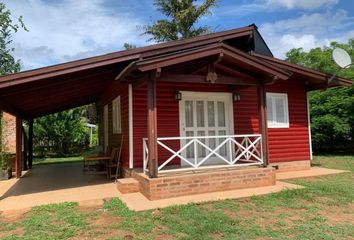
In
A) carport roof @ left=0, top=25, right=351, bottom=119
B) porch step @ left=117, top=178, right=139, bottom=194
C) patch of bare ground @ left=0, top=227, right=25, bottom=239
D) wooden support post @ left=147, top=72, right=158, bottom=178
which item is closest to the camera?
patch of bare ground @ left=0, top=227, right=25, bottom=239

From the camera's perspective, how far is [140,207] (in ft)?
18.5

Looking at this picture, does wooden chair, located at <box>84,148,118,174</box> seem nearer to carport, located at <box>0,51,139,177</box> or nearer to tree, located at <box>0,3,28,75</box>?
carport, located at <box>0,51,139,177</box>

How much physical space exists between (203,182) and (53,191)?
3.79m

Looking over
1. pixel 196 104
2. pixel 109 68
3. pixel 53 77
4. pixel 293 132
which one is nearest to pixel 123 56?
pixel 109 68

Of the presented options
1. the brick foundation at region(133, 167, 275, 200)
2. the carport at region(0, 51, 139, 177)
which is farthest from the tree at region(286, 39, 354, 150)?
the carport at region(0, 51, 139, 177)

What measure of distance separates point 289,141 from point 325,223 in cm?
569

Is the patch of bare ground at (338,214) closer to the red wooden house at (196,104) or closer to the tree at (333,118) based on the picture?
the red wooden house at (196,104)

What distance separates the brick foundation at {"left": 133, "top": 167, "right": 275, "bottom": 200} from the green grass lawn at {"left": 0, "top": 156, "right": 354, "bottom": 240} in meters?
0.76

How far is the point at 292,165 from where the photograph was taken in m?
9.94

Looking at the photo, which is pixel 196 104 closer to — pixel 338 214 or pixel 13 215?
pixel 338 214

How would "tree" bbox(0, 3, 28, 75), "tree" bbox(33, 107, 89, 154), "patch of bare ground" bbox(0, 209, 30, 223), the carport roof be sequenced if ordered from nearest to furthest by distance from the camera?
"patch of bare ground" bbox(0, 209, 30, 223) → the carport roof → "tree" bbox(33, 107, 89, 154) → "tree" bbox(0, 3, 28, 75)

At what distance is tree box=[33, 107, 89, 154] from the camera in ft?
64.7

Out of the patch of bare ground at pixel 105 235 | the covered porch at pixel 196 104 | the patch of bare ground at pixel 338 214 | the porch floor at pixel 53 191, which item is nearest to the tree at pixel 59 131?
the porch floor at pixel 53 191

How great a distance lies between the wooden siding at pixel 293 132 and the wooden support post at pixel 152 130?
4.78 m
